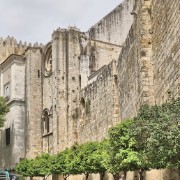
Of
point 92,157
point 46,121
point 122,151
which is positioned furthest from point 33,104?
point 122,151

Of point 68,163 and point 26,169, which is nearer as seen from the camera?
point 68,163

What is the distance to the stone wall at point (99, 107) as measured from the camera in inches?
1054

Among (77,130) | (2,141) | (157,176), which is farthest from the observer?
(2,141)

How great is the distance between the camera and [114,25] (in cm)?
3788

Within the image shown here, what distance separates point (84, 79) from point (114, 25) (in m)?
5.84

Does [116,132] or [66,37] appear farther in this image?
[66,37]

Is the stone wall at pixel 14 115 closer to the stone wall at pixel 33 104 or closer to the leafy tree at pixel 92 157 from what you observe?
the stone wall at pixel 33 104

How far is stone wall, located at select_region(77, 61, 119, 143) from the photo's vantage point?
26781 mm

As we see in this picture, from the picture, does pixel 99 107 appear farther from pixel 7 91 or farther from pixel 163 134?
pixel 163 134

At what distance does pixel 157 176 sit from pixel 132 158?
2912 mm

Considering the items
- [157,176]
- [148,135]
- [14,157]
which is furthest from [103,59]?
[148,135]

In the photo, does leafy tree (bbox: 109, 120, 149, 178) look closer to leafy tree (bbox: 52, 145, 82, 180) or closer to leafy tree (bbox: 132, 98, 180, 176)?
leafy tree (bbox: 132, 98, 180, 176)

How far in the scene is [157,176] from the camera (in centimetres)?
1631

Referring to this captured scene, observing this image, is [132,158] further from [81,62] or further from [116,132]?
[81,62]
